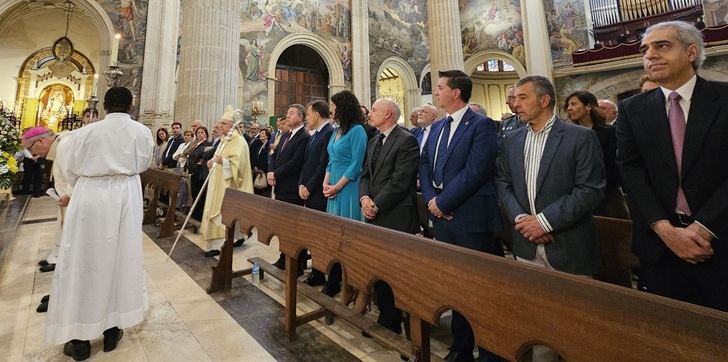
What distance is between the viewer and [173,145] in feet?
21.6

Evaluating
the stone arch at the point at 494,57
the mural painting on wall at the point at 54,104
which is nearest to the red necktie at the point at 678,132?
the stone arch at the point at 494,57

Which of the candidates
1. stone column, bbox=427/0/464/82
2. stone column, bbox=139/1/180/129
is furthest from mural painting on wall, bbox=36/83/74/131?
stone column, bbox=427/0/464/82

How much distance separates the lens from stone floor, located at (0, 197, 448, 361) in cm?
203

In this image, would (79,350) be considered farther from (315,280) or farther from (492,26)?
(492,26)

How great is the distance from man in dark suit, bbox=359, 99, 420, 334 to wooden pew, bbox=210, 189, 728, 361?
530 mm

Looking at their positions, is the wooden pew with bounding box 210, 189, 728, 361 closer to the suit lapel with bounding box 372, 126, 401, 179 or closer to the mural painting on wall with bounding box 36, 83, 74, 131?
the suit lapel with bounding box 372, 126, 401, 179

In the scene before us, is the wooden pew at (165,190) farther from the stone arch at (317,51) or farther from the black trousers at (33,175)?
the stone arch at (317,51)

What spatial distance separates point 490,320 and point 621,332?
374 mm

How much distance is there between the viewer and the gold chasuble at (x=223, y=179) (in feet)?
13.2

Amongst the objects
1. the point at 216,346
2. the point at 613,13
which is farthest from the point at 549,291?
the point at 613,13

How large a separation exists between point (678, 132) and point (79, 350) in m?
3.29

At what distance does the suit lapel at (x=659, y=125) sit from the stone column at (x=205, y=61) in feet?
21.3

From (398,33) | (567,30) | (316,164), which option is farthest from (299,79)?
(316,164)

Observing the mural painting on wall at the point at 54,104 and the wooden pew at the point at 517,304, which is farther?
the mural painting on wall at the point at 54,104
